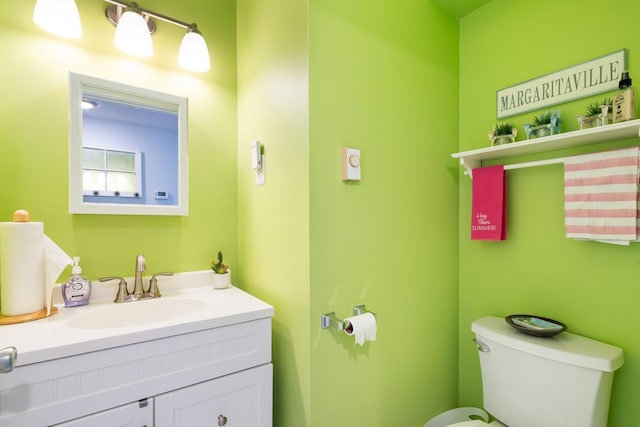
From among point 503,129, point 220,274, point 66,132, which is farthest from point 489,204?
point 66,132

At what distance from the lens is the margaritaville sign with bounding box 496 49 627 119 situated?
1.11 m

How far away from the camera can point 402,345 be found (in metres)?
1.33

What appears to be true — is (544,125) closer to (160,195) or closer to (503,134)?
(503,134)

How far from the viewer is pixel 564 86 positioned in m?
1.23

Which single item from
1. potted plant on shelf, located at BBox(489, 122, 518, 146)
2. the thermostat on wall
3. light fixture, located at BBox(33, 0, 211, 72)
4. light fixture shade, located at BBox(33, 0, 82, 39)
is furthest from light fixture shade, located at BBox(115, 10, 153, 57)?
potted plant on shelf, located at BBox(489, 122, 518, 146)

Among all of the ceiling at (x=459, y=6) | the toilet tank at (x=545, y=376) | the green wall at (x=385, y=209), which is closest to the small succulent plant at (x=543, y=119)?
the green wall at (x=385, y=209)

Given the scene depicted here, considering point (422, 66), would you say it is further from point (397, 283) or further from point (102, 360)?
point (102, 360)

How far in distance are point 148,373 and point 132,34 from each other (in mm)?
1328

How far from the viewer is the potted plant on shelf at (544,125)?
3.87ft

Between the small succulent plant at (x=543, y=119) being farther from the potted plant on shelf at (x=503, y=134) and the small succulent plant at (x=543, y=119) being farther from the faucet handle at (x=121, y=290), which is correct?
the faucet handle at (x=121, y=290)

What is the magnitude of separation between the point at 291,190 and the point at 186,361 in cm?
69

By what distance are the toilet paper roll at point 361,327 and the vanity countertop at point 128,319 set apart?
0.31m

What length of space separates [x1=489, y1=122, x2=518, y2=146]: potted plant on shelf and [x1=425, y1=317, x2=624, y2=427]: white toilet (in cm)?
82

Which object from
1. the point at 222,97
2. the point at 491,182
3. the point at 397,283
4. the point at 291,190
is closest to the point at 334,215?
the point at 291,190
